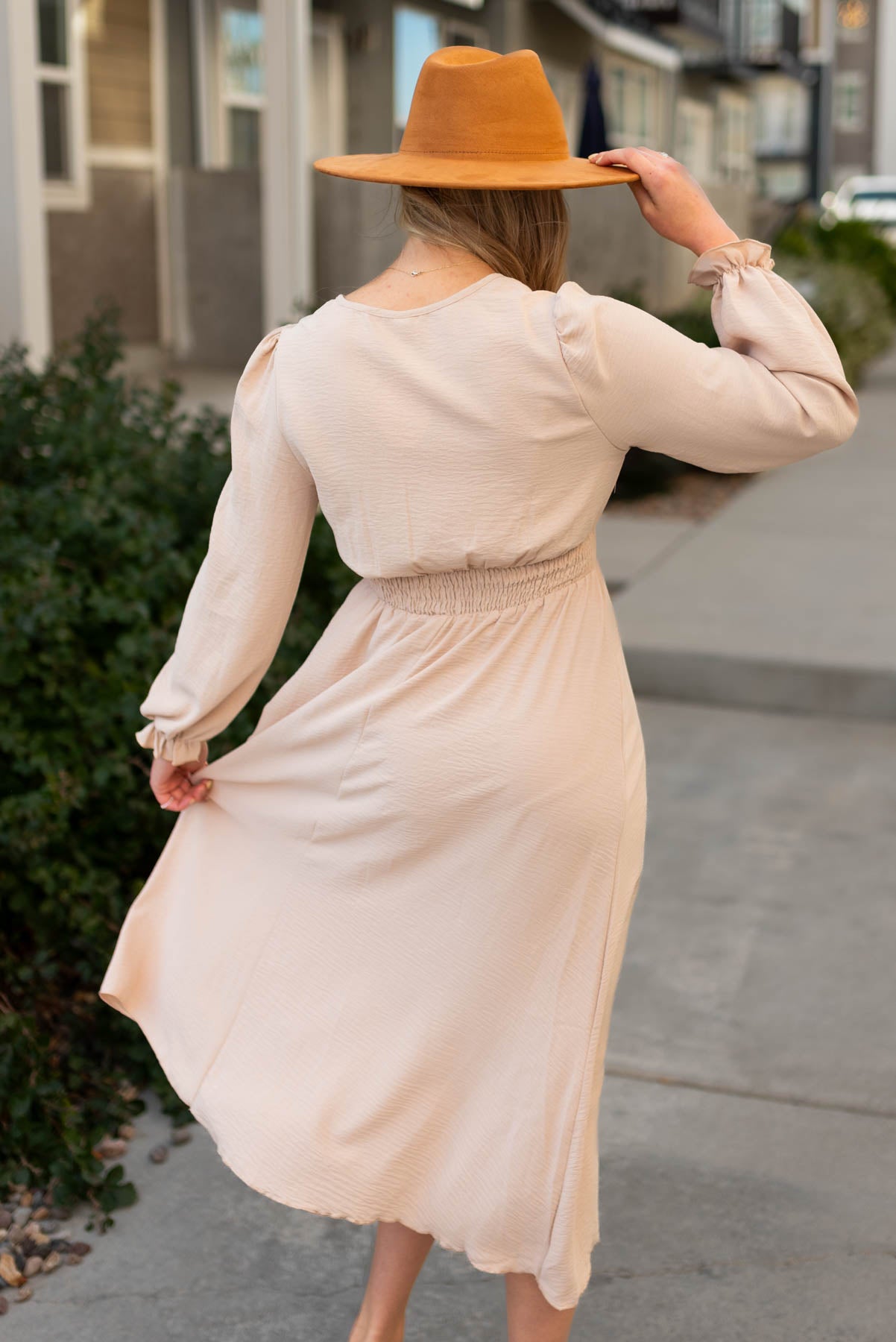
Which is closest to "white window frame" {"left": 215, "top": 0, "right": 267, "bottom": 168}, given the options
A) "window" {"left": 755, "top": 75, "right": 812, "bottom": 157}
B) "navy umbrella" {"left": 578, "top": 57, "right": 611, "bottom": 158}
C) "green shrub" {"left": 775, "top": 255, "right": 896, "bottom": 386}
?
"navy umbrella" {"left": 578, "top": 57, "right": 611, "bottom": 158}

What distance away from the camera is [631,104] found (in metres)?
20.0

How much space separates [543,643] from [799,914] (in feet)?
7.74

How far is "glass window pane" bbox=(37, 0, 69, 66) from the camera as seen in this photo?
9.88m

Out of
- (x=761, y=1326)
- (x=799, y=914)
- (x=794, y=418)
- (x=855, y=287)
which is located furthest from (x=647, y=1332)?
(x=855, y=287)

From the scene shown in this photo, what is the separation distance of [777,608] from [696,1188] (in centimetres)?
423

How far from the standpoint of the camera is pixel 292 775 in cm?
208

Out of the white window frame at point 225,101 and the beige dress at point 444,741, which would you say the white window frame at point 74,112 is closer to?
the white window frame at point 225,101

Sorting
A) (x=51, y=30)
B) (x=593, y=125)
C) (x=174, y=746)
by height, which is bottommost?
(x=174, y=746)

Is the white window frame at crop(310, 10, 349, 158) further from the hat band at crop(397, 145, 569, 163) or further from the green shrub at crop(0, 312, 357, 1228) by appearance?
the hat band at crop(397, 145, 569, 163)

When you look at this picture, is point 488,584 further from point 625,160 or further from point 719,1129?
point 719,1129

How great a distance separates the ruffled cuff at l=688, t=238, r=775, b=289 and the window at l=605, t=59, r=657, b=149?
1745 centimetres

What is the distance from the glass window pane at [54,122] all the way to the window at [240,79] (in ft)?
6.49

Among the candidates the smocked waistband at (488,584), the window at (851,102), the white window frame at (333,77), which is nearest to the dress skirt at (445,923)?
the smocked waistband at (488,584)

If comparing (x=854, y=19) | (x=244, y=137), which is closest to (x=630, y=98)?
(x=244, y=137)
